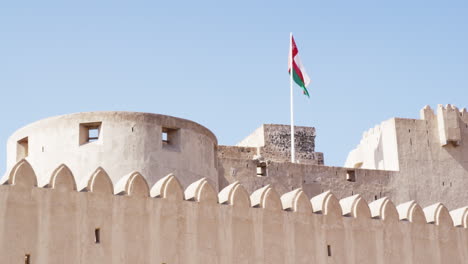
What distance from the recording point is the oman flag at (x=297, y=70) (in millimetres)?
26984

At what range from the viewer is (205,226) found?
662 inches

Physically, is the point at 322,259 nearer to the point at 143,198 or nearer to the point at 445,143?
the point at 143,198

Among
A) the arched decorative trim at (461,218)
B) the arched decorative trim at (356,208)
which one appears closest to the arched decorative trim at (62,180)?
the arched decorative trim at (356,208)

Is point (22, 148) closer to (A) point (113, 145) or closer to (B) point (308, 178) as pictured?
(A) point (113, 145)

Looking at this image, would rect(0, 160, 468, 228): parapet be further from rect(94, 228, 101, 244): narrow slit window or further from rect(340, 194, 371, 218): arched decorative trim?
rect(94, 228, 101, 244): narrow slit window

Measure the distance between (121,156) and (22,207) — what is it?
372 centimetres

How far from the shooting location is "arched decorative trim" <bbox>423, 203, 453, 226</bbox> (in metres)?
19.2

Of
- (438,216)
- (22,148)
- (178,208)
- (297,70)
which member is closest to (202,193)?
(178,208)

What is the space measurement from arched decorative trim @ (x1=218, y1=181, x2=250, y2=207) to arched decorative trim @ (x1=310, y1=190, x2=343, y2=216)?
1.38 meters

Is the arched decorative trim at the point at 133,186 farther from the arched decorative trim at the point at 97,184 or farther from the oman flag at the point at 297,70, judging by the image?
the oman flag at the point at 297,70

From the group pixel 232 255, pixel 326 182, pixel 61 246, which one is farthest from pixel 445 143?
pixel 61 246

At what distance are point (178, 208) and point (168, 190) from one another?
305 millimetres

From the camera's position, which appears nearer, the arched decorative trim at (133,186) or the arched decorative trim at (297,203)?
the arched decorative trim at (133,186)

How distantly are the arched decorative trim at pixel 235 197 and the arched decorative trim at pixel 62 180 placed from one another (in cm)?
246
